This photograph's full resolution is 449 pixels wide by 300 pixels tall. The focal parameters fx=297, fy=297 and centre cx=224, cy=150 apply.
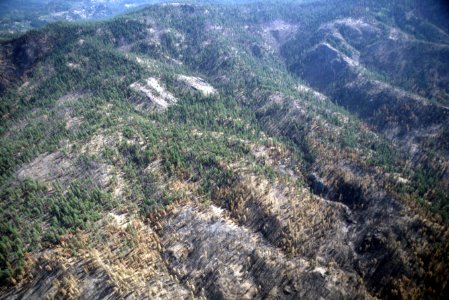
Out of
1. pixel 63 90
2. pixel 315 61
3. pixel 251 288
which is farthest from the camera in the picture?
pixel 315 61

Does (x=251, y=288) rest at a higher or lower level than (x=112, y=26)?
lower

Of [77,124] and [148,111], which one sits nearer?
[77,124]

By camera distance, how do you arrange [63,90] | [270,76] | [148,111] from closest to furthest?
1. [148,111]
2. [63,90]
3. [270,76]

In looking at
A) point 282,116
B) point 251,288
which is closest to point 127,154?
point 251,288

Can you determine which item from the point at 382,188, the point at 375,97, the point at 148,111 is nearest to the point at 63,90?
the point at 148,111

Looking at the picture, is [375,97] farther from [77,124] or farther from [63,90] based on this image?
[63,90]

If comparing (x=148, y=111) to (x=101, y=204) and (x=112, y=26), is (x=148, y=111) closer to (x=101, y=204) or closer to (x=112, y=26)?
(x=101, y=204)
